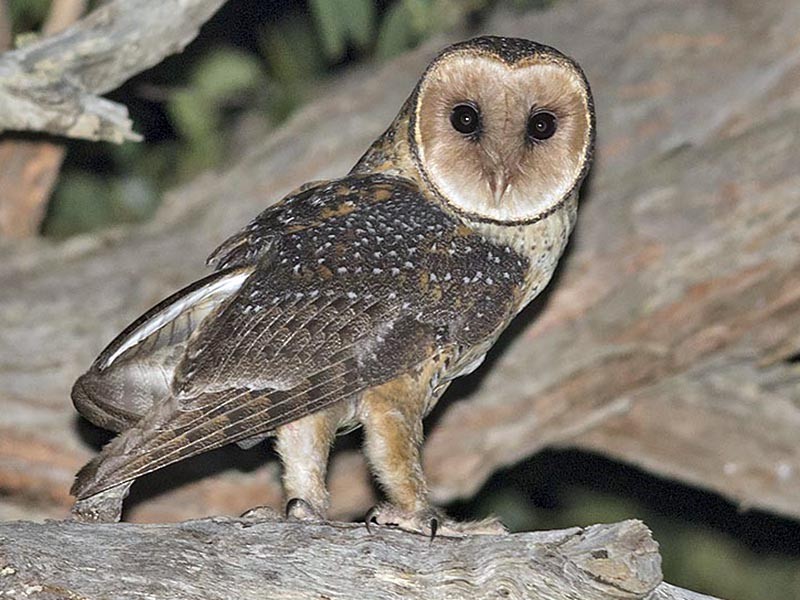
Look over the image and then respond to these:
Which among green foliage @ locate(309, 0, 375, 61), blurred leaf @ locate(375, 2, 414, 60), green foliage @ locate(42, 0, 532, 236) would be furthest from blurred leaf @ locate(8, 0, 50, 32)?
blurred leaf @ locate(375, 2, 414, 60)

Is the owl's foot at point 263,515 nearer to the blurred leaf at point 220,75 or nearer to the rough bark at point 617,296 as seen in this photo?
the rough bark at point 617,296

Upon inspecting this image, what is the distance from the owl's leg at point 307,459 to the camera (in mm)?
4508

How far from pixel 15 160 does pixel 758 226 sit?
346 centimetres

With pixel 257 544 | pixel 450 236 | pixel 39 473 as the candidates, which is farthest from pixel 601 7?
pixel 257 544

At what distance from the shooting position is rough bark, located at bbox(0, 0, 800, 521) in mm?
6230

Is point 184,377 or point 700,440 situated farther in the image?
point 700,440

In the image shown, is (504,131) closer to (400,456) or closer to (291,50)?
(400,456)

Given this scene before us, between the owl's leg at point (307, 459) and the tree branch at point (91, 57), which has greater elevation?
the tree branch at point (91, 57)

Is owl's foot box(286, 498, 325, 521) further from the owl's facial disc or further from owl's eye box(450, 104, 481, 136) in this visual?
owl's eye box(450, 104, 481, 136)

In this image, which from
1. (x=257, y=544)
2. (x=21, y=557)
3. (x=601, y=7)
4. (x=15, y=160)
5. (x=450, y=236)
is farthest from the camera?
(x=601, y=7)

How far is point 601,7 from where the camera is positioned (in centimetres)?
709

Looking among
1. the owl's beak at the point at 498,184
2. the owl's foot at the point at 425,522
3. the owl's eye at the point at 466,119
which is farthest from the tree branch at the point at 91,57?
the owl's foot at the point at 425,522

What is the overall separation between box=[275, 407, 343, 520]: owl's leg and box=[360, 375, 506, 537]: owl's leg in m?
0.16

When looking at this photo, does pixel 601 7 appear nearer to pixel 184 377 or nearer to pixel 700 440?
pixel 700 440
